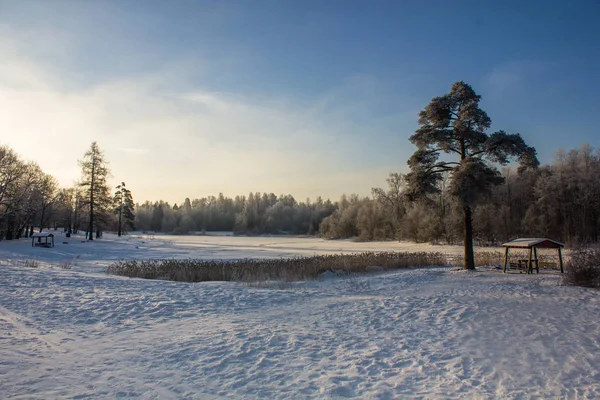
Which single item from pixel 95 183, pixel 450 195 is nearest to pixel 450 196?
pixel 450 195

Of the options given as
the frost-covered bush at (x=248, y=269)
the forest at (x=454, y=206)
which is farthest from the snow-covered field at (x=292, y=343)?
the forest at (x=454, y=206)

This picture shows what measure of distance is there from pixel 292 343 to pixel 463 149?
17.6 meters

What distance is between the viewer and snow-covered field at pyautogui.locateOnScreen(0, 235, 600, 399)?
19.1 ft

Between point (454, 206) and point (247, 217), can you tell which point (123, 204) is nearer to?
point (247, 217)

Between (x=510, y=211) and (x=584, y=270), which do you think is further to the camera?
(x=510, y=211)

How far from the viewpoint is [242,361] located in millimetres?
6867

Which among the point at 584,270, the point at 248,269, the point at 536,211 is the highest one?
the point at 536,211

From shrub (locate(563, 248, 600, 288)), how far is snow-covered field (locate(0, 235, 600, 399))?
1.32m

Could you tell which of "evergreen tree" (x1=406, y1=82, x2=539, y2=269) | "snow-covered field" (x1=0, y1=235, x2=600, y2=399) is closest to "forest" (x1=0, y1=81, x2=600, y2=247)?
"evergreen tree" (x1=406, y1=82, x2=539, y2=269)

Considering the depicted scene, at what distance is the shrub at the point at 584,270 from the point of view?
47.5ft

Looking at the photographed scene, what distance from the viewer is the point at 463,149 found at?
21531mm

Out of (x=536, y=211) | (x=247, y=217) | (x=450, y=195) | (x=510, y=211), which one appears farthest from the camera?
(x=247, y=217)

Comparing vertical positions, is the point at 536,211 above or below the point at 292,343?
above

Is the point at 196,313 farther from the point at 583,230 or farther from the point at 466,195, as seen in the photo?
the point at 583,230
